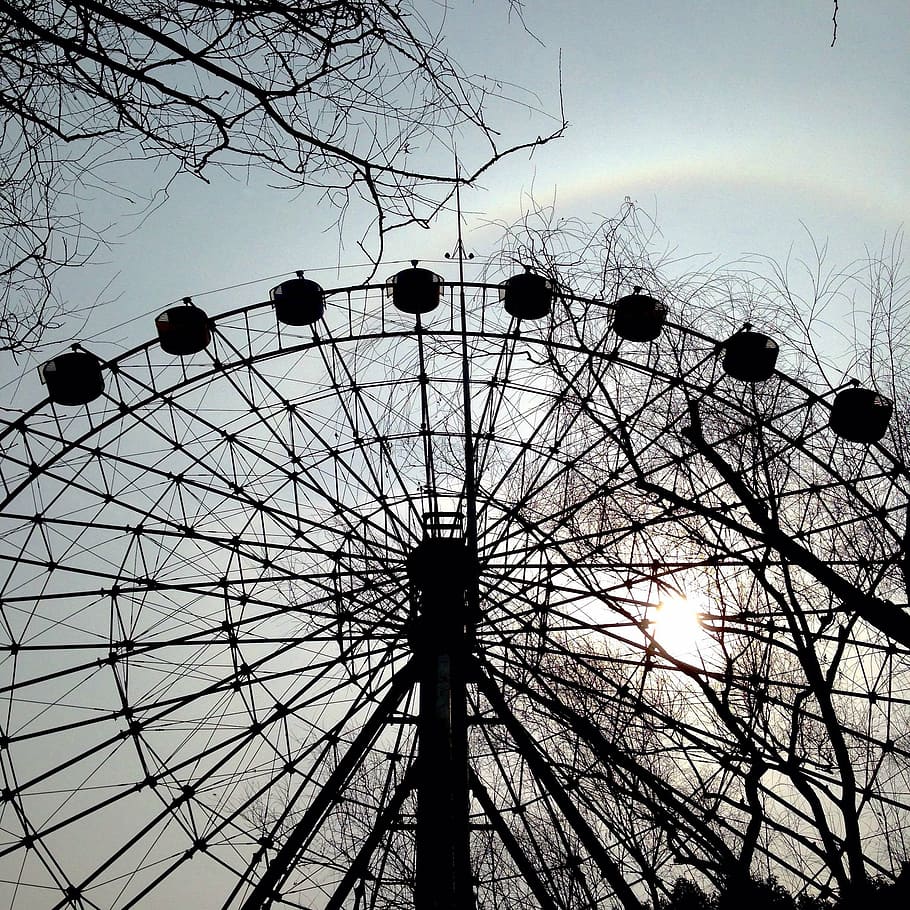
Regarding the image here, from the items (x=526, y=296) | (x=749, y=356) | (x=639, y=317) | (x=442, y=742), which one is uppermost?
(x=526, y=296)

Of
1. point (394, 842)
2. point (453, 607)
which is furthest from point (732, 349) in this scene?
point (394, 842)

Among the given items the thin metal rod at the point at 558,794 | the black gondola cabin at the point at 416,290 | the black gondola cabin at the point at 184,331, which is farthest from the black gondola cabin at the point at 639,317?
the black gondola cabin at the point at 184,331

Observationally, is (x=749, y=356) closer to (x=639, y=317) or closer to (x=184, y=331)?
(x=639, y=317)

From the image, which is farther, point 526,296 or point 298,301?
point 298,301

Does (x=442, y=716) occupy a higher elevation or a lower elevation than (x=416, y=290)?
lower

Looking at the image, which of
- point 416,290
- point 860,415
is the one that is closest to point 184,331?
point 416,290

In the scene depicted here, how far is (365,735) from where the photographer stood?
46.4 ft

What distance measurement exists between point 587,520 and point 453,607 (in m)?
2.26

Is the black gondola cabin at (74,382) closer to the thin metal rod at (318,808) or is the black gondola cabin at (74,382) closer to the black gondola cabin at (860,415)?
the thin metal rod at (318,808)

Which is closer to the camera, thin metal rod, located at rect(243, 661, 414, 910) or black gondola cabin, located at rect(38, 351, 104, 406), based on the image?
thin metal rod, located at rect(243, 661, 414, 910)

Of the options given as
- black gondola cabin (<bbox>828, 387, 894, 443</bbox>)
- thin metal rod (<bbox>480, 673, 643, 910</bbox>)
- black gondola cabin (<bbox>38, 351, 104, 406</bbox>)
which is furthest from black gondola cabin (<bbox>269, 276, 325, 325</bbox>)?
black gondola cabin (<bbox>828, 387, 894, 443</bbox>)

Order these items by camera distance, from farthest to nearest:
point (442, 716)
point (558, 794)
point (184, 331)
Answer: point (184, 331), point (558, 794), point (442, 716)

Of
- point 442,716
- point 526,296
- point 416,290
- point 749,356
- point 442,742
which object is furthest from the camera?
point 416,290

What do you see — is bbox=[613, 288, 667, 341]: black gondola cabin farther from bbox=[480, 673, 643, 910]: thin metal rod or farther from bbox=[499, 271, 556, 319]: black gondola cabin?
bbox=[480, 673, 643, 910]: thin metal rod
